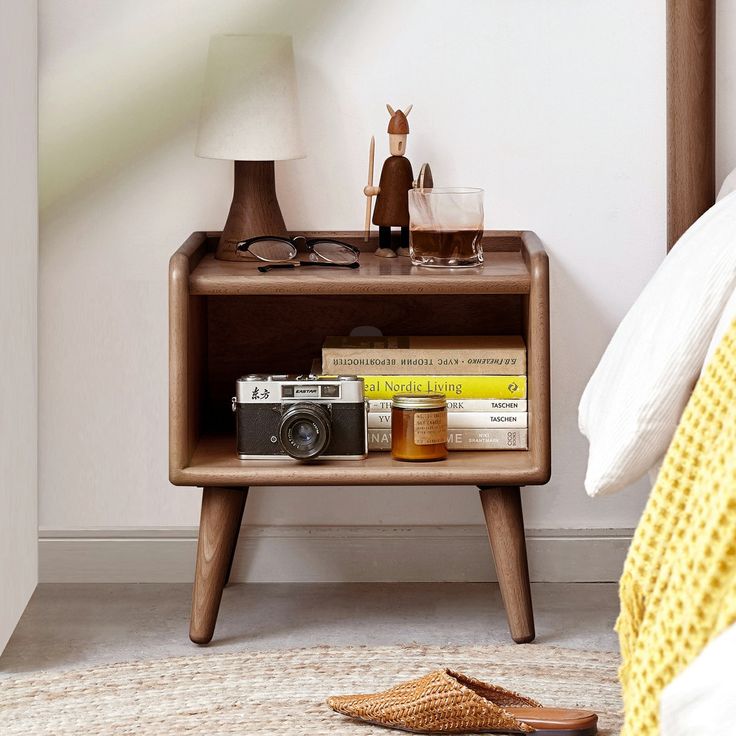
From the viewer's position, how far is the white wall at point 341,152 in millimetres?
1772

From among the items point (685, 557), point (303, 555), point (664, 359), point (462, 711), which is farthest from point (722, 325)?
point (303, 555)

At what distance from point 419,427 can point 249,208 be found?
0.44 metres

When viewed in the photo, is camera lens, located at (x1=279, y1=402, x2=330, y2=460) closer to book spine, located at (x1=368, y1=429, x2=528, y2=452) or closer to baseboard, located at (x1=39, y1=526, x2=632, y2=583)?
book spine, located at (x1=368, y1=429, x2=528, y2=452)

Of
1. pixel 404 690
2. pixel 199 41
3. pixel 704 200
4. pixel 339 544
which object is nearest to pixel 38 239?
pixel 199 41

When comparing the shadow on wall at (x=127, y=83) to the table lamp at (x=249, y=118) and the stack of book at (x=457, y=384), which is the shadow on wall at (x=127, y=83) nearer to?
the table lamp at (x=249, y=118)

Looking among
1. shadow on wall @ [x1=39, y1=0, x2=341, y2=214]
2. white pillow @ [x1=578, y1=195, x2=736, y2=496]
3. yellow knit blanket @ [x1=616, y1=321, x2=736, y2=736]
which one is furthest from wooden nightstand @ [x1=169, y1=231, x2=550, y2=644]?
yellow knit blanket @ [x1=616, y1=321, x2=736, y2=736]

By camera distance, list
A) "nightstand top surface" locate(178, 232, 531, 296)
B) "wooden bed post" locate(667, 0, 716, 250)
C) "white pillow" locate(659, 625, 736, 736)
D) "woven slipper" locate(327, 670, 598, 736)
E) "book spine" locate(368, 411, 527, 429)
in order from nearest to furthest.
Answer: "white pillow" locate(659, 625, 736, 736) < "woven slipper" locate(327, 670, 598, 736) < "nightstand top surface" locate(178, 232, 531, 296) < "book spine" locate(368, 411, 527, 429) < "wooden bed post" locate(667, 0, 716, 250)

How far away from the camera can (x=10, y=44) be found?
163 cm

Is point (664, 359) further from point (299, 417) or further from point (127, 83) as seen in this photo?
point (127, 83)

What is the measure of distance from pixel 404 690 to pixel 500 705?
0.12 metres

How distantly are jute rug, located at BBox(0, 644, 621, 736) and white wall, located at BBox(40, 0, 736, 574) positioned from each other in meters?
0.43

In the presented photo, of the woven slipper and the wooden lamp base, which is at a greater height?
the wooden lamp base

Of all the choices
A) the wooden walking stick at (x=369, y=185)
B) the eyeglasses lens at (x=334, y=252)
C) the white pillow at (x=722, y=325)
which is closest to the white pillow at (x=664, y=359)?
the white pillow at (x=722, y=325)

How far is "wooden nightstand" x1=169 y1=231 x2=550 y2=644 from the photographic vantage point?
1.50 m
